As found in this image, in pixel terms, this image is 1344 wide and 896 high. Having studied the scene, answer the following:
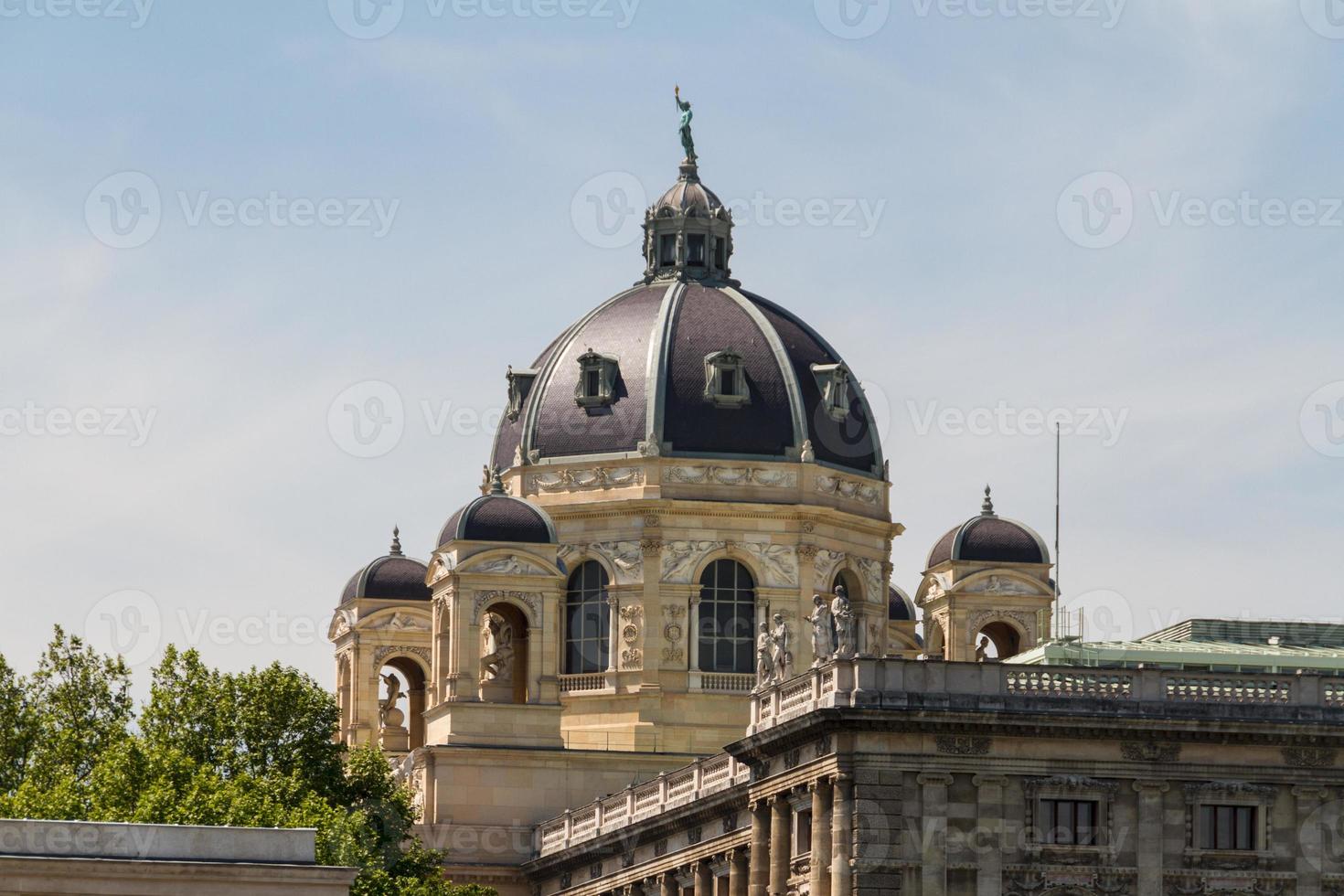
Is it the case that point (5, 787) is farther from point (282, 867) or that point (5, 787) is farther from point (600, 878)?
point (282, 867)

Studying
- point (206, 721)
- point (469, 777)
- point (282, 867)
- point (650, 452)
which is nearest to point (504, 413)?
point (650, 452)

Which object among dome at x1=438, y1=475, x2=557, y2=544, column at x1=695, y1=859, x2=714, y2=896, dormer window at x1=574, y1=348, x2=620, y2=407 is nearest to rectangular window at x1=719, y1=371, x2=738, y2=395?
dormer window at x1=574, y1=348, x2=620, y2=407

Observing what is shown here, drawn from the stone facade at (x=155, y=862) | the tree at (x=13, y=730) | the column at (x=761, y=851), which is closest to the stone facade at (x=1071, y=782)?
the column at (x=761, y=851)

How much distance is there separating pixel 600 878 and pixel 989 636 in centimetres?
2817

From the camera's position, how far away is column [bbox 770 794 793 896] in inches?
4417

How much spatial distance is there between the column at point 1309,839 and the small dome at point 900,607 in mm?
59372

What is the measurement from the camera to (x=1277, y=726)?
107188 mm

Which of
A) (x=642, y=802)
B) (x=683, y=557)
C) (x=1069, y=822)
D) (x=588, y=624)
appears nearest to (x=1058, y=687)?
(x=1069, y=822)

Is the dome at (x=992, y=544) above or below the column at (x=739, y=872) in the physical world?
above

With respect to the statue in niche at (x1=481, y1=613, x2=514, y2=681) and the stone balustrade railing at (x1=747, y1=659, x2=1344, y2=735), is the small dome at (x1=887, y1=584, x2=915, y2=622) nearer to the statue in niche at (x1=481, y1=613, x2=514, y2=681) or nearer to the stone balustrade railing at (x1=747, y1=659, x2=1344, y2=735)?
the statue in niche at (x1=481, y1=613, x2=514, y2=681)

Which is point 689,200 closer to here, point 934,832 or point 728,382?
point 728,382

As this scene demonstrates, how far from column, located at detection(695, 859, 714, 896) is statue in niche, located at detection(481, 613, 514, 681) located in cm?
2645

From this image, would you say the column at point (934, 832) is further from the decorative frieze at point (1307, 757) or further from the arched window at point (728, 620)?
the arched window at point (728, 620)

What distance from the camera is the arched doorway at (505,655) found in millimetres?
149250
